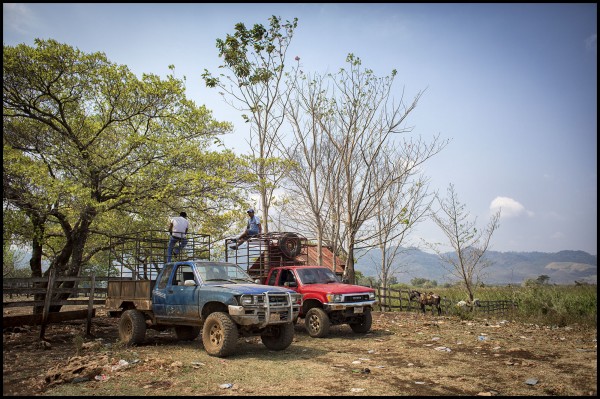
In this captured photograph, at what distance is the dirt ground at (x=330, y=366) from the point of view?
601cm

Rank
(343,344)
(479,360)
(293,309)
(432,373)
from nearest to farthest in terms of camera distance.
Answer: (432,373) < (479,360) < (293,309) < (343,344)

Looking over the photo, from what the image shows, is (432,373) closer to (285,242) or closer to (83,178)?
(285,242)

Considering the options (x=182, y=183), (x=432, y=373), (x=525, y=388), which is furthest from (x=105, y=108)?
(x=525, y=388)

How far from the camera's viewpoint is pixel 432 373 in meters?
6.89

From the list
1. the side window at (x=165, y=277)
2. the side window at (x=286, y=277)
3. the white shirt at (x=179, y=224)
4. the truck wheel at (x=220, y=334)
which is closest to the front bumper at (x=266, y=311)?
the truck wheel at (x=220, y=334)

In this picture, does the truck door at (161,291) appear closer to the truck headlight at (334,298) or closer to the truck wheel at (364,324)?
the truck headlight at (334,298)

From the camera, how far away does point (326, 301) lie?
1102cm

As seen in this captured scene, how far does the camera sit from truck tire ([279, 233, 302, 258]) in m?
14.3

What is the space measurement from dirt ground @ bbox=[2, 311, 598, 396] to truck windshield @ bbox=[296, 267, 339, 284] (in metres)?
1.65

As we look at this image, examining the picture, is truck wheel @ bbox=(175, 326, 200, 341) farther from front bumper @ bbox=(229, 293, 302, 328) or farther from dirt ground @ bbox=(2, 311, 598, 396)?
front bumper @ bbox=(229, 293, 302, 328)

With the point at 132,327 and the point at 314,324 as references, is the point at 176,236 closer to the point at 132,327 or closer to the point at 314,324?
the point at 132,327

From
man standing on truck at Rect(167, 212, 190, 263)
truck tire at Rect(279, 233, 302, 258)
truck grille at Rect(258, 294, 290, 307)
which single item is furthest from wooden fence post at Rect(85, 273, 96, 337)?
truck tire at Rect(279, 233, 302, 258)

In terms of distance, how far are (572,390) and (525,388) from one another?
0.58 meters

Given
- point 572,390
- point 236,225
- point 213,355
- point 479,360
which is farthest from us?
point 236,225
